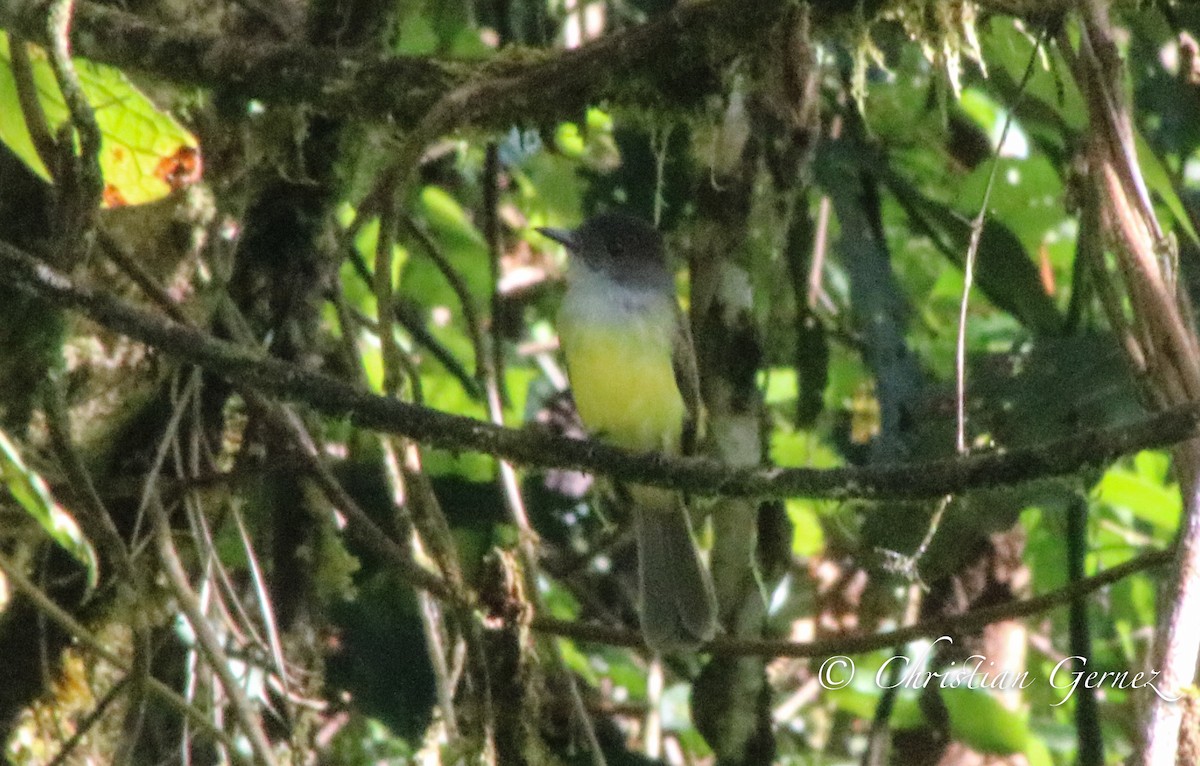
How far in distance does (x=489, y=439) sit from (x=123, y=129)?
887 millimetres

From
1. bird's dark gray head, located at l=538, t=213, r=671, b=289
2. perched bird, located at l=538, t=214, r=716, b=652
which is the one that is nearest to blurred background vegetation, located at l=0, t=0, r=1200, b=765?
perched bird, located at l=538, t=214, r=716, b=652

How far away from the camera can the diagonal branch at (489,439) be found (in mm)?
1864

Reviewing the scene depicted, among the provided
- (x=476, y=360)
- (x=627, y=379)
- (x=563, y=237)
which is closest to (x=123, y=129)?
(x=476, y=360)

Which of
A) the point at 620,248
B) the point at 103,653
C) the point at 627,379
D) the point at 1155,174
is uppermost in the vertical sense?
the point at 620,248

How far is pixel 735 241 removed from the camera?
3111 mm

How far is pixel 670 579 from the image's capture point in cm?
358

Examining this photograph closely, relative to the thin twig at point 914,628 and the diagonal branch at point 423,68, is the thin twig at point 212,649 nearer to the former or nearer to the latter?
the thin twig at point 914,628

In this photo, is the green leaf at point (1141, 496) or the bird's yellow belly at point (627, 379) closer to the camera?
the bird's yellow belly at point (627, 379)

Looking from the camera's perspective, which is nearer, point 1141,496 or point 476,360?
point 476,360

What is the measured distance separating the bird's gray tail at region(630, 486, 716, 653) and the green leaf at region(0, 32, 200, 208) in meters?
1.20

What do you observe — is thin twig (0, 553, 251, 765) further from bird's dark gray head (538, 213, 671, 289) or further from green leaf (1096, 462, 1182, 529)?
green leaf (1096, 462, 1182, 529)

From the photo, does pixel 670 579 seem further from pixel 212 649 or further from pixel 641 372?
pixel 212 649

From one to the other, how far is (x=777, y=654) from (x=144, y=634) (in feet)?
3.63

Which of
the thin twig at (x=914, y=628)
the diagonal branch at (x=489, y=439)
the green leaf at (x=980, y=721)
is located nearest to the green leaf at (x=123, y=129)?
the diagonal branch at (x=489, y=439)
